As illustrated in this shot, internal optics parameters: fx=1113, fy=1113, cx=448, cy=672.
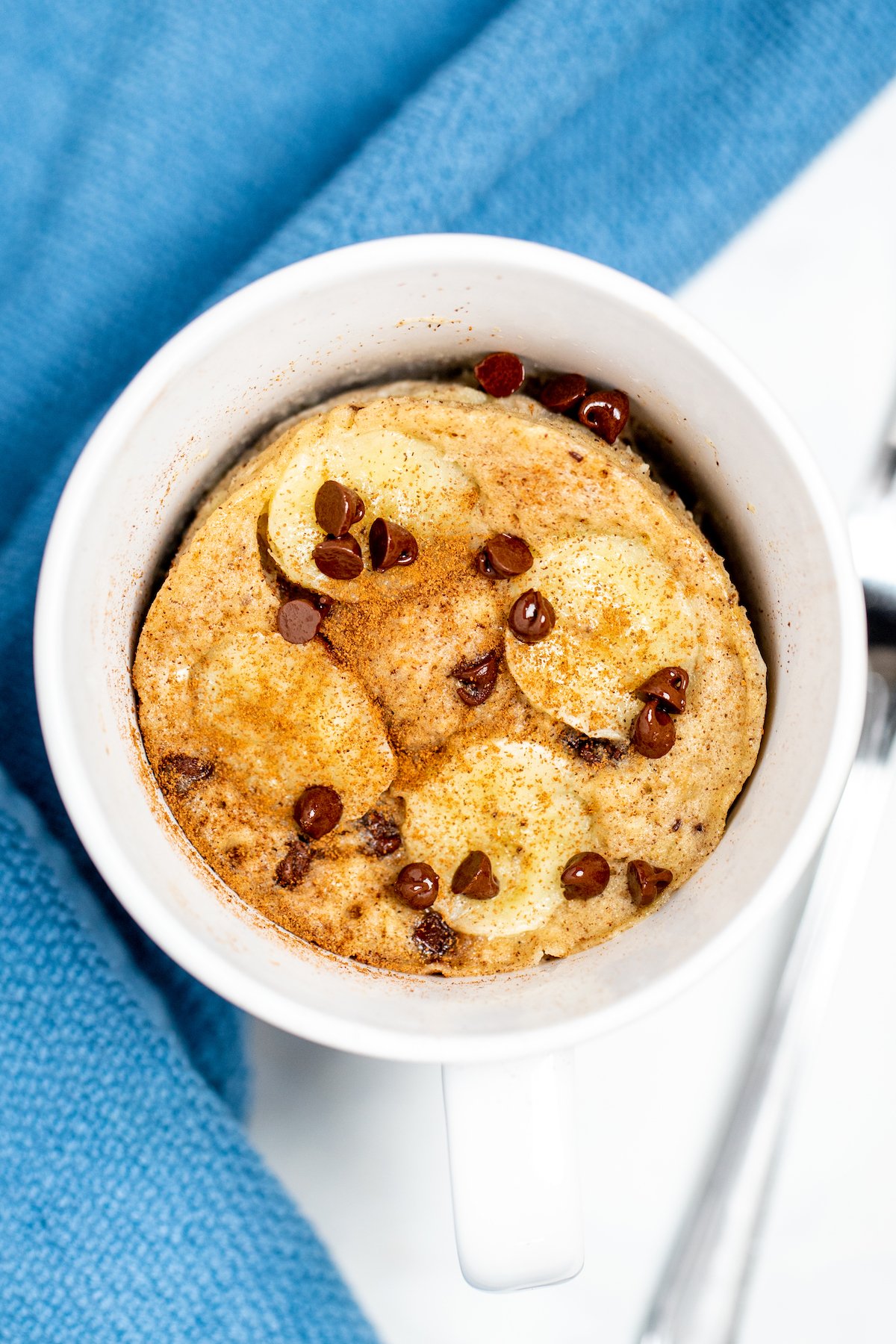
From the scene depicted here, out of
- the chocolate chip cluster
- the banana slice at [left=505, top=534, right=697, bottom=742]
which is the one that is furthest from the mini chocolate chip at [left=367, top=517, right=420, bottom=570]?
the banana slice at [left=505, top=534, right=697, bottom=742]

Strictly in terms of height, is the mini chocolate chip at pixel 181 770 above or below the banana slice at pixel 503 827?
below

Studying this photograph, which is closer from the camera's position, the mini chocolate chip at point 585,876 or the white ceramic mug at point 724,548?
the white ceramic mug at point 724,548

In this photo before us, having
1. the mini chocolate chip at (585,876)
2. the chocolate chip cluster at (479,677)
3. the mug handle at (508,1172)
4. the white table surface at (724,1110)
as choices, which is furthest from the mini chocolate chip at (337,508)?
the white table surface at (724,1110)

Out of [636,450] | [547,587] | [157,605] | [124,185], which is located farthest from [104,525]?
[124,185]

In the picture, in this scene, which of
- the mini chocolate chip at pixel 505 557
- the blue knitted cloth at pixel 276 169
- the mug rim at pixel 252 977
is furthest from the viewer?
the blue knitted cloth at pixel 276 169

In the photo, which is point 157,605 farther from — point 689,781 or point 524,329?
point 689,781

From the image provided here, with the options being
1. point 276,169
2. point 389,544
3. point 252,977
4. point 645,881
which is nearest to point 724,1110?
point 645,881

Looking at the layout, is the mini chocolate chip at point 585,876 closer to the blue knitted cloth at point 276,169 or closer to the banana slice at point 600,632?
the banana slice at point 600,632
